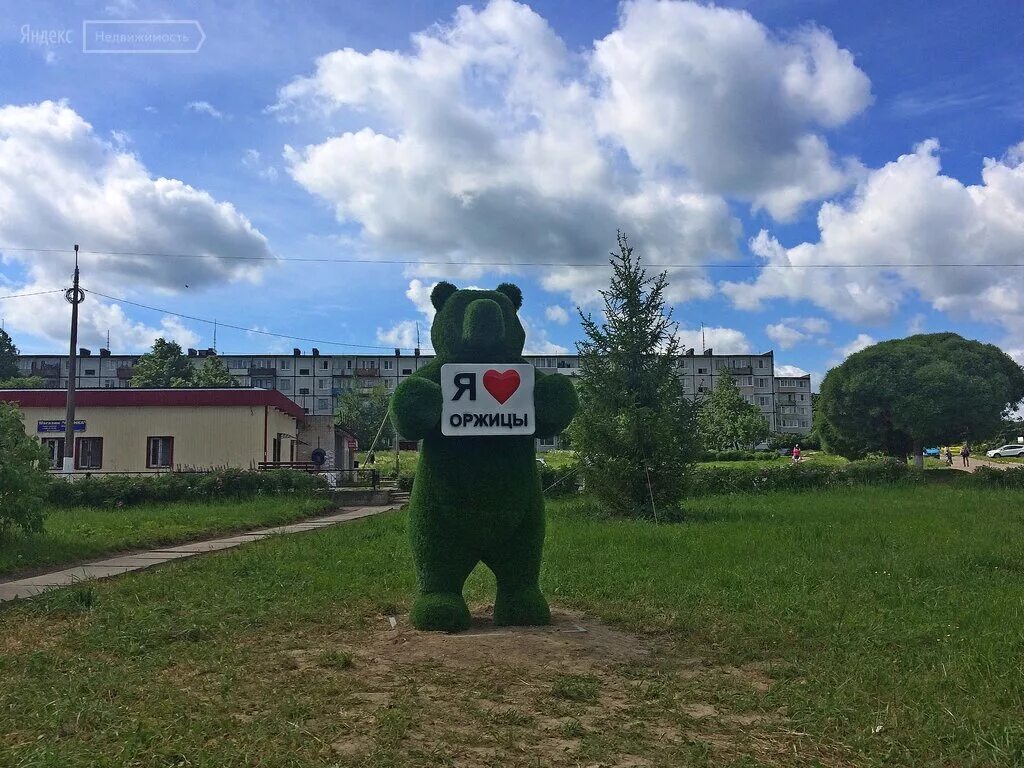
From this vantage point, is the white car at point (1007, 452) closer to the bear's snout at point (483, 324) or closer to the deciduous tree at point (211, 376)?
the deciduous tree at point (211, 376)

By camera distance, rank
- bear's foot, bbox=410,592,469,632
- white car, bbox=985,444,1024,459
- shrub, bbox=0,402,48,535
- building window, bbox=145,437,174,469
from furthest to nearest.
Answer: white car, bbox=985,444,1024,459, building window, bbox=145,437,174,469, shrub, bbox=0,402,48,535, bear's foot, bbox=410,592,469,632

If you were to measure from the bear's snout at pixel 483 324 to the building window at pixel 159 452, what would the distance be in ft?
70.8

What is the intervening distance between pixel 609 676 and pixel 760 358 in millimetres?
79530

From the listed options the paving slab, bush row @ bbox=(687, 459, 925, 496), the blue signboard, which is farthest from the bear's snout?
the blue signboard

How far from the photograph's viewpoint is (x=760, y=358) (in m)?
79.6

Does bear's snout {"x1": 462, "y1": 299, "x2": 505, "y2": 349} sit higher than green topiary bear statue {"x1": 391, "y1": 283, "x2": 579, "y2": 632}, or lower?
higher

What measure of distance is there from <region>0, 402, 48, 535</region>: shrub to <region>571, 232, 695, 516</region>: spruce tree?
886cm

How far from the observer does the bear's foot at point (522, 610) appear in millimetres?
5758

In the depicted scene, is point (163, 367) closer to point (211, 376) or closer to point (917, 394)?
point (211, 376)

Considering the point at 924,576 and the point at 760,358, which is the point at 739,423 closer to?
the point at 760,358

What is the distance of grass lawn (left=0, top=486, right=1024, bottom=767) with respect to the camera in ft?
11.3

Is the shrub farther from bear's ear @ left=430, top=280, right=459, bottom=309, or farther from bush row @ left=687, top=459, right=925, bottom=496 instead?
bush row @ left=687, top=459, right=925, bottom=496

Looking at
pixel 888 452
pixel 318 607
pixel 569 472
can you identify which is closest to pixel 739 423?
pixel 888 452

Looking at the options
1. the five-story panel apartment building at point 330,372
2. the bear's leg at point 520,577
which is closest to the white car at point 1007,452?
the five-story panel apartment building at point 330,372
